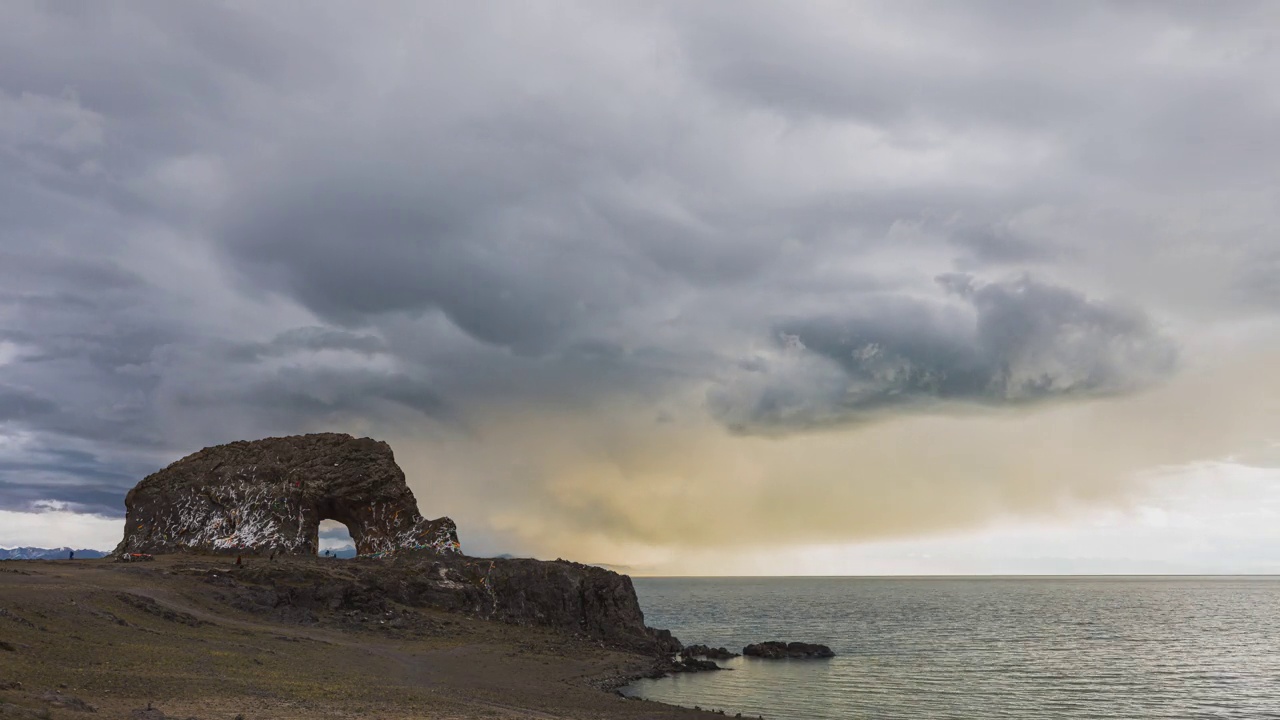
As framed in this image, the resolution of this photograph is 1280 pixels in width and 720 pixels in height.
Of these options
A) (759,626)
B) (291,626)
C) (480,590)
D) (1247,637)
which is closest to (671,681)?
(480,590)

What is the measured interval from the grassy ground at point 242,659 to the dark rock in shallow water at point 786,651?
56.2 ft

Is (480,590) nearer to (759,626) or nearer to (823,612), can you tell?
(759,626)

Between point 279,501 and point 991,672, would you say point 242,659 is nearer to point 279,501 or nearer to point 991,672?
point 279,501

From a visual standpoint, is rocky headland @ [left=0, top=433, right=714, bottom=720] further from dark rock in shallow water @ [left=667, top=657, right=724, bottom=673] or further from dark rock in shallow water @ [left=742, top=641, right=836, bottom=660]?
dark rock in shallow water @ [left=742, top=641, right=836, bottom=660]

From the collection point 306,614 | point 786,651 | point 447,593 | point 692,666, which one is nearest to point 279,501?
point 447,593

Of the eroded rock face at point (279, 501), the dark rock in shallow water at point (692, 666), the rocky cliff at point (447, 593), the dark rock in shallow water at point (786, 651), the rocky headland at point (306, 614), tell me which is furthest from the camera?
the eroded rock face at point (279, 501)

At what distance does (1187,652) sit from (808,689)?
55.3 metres

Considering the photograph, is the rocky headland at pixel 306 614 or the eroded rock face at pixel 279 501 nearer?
the rocky headland at pixel 306 614

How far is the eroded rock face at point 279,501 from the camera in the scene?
83.4 m

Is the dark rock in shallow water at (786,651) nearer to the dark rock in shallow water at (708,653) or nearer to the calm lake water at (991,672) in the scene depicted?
the dark rock in shallow water at (708,653)

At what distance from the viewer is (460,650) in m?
62.2

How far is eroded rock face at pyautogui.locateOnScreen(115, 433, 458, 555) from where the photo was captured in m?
83.4

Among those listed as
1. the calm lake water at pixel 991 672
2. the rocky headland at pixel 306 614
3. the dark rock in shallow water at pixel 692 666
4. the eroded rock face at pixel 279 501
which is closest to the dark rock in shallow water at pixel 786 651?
the calm lake water at pixel 991 672

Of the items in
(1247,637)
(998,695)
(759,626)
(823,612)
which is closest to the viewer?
(998,695)
